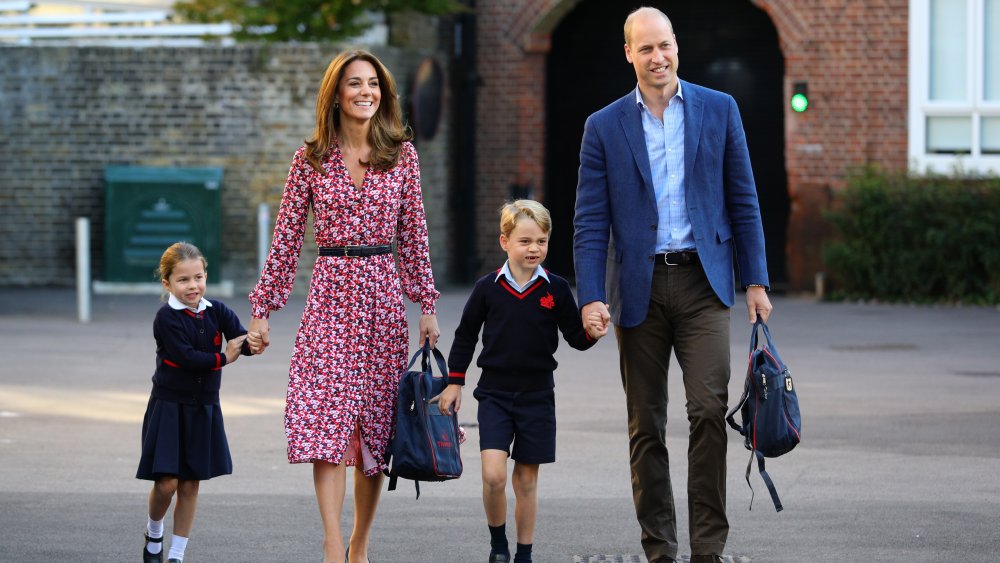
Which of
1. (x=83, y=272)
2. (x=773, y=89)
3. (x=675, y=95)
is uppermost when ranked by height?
(x=773, y=89)

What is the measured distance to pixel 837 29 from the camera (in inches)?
741

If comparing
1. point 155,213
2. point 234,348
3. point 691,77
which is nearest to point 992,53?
point 691,77

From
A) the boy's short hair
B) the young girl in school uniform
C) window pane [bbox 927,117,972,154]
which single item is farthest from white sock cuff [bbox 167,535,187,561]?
window pane [bbox 927,117,972,154]

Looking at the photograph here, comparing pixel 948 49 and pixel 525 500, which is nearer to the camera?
pixel 525 500

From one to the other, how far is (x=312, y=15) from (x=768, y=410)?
46.8 ft

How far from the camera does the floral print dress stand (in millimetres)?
5809

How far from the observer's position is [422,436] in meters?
5.82

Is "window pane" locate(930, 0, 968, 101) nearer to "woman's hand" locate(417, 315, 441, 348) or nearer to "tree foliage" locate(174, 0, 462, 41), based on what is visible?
"tree foliage" locate(174, 0, 462, 41)

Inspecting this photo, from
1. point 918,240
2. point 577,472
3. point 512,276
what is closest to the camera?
point 512,276

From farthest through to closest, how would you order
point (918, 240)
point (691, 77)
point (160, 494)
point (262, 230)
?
point (691, 77) → point (262, 230) → point (918, 240) → point (160, 494)

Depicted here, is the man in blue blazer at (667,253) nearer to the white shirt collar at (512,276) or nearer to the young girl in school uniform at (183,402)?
the white shirt collar at (512,276)

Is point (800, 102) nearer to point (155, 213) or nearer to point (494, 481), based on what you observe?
point (155, 213)

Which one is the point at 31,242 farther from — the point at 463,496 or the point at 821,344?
the point at 463,496

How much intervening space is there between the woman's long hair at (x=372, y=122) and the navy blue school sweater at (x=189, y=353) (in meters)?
0.69
